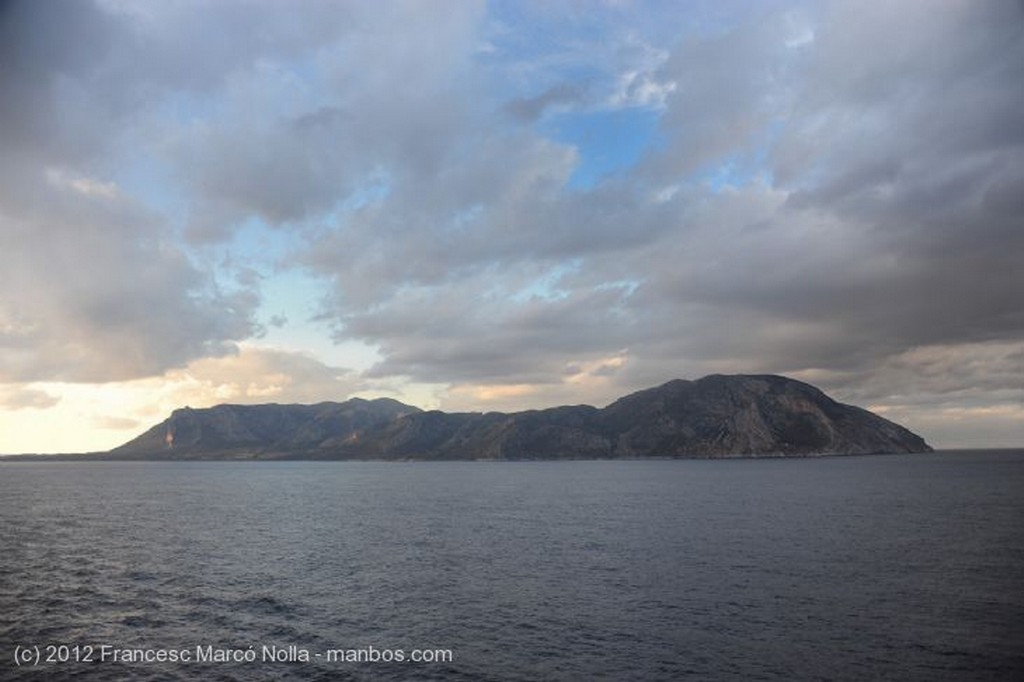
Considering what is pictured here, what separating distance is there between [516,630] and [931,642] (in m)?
35.5

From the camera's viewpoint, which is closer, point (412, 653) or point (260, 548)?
point (412, 653)

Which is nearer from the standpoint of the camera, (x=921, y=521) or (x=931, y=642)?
(x=931, y=642)

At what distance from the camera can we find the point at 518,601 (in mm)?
67125

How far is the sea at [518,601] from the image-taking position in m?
48.9

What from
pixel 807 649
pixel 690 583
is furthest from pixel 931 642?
pixel 690 583

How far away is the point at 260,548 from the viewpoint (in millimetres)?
101438

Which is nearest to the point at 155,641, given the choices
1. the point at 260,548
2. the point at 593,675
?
the point at 593,675

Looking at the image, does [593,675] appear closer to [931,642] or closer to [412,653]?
[412,653]

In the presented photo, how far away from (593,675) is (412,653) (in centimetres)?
1525

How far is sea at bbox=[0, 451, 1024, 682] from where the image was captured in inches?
1924

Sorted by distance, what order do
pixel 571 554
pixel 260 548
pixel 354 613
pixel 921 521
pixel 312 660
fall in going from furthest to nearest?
pixel 921 521, pixel 260 548, pixel 571 554, pixel 354 613, pixel 312 660

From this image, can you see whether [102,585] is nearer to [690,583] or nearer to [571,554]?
[571,554]

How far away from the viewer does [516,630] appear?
5734 centimetres

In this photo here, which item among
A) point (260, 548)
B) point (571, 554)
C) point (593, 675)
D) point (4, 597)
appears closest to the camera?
point (593, 675)
